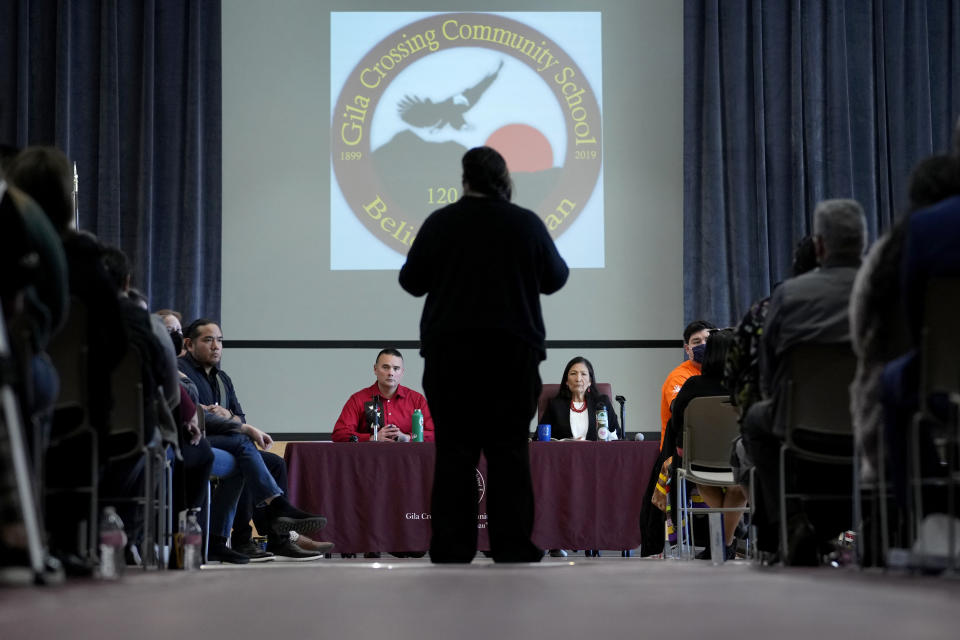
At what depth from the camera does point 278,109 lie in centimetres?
748

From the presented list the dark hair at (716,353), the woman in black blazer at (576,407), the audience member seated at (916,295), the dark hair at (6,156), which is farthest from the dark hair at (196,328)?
the audience member seated at (916,295)

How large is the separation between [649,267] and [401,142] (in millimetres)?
1818

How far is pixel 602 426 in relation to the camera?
19.3 feet

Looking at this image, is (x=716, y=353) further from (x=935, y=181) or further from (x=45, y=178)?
(x=45, y=178)

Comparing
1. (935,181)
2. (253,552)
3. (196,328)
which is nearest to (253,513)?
(253,552)

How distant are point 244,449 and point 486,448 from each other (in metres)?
2.11

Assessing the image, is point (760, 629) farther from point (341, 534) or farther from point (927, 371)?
point (341, 534)

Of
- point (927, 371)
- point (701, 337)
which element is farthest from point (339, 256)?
point (927, 371)

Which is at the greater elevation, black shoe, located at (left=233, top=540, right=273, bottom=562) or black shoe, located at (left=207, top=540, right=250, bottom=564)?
black shoe, located at (left=207, top=540, right=250, bottom=564)

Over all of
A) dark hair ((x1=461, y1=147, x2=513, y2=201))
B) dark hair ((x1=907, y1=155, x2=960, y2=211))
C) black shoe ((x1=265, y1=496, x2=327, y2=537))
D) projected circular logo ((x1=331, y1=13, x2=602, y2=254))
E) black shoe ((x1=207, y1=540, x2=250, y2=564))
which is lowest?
black shoe ((x1=207, y1=540, x2=250, y2=564))

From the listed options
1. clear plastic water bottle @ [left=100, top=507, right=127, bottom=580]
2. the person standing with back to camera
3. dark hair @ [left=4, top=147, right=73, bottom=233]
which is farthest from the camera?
the person standing with back to camera

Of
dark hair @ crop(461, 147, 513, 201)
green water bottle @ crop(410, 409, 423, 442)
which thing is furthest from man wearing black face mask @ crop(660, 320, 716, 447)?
dark hair @ crop(461, 147, 513, 201)

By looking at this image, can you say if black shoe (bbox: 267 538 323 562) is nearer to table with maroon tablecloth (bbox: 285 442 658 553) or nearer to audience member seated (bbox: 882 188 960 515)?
table with maroon tablecloth (bbox: 285 442 658 553)

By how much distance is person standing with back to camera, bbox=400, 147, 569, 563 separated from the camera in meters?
3.23
